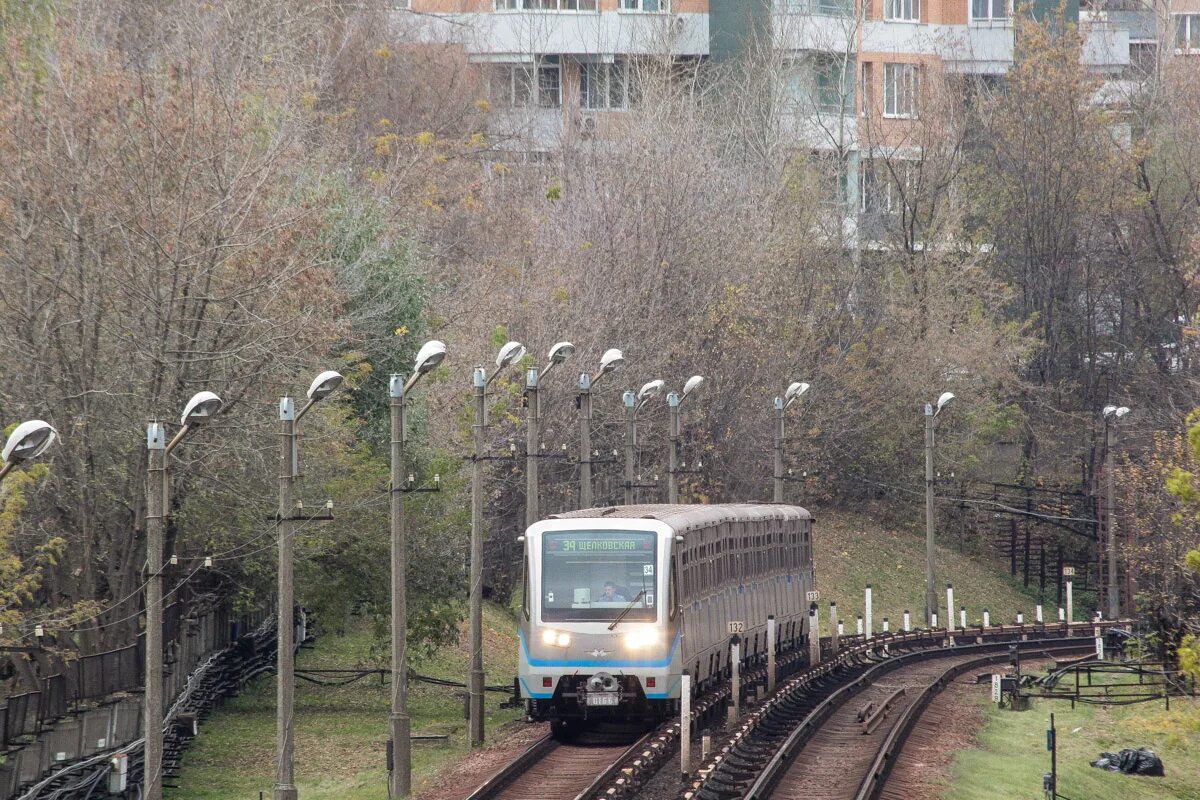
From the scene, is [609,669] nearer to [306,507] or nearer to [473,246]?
[306,507]

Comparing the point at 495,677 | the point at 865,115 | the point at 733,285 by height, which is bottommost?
the point at 495,677

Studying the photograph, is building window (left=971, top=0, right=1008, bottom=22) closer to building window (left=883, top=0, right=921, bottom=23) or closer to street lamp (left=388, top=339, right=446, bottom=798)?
building window (left=883, top=0, right=921, bottom=23)

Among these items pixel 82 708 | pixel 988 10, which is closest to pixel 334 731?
pixel 82 708

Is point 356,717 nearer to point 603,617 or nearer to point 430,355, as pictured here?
point 603,617

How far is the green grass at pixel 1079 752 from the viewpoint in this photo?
Result: 25.6 meters

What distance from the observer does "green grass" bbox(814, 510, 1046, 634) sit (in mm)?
59219

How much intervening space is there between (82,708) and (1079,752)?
1554cm

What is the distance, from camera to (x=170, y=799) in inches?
1091

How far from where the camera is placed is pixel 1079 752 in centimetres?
3034

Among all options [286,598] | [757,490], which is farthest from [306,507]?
[757,490]

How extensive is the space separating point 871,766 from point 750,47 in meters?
49.3

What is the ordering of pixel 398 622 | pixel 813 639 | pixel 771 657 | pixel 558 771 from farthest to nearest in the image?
1. pixel 813 639
2. pixel 771 657
3. pixel 558 771
4. pixel 398 622

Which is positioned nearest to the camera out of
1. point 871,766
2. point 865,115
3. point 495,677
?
point 871,766

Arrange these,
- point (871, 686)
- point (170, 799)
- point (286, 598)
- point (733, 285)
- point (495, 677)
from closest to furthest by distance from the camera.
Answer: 1. point (286, 598)
2. point (170, 799)
3. point (871, 686)
4. point (495, 677)
5. point (733, 285)
